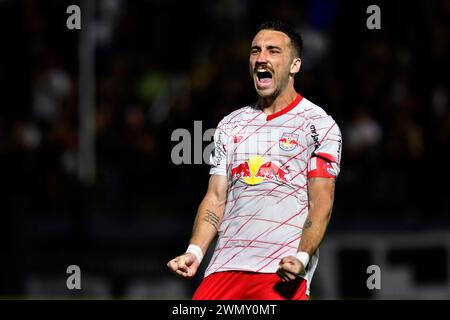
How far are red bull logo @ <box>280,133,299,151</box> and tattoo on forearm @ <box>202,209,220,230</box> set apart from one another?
60cm

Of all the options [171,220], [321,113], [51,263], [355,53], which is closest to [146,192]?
[171,220]

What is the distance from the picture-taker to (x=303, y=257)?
19.1 feet

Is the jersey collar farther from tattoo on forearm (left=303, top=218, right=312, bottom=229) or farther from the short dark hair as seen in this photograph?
tattoo on forearm (left=303, top=218, right=312, bottom=229)

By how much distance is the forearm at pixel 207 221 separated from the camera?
6375mm

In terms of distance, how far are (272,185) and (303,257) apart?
517 mm

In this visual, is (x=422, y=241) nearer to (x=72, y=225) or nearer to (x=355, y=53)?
(x=355, y=53)

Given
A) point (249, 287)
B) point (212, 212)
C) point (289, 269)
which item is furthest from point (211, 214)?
point (289, 269)

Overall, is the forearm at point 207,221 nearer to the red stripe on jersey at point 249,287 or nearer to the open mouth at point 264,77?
the red stripe on jersey at point 249,287

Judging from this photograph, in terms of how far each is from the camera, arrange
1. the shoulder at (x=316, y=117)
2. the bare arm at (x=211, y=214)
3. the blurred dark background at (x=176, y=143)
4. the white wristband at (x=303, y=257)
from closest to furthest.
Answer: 1. the white wristband at (x=303, y=257)
2. the shoulder at (x=316, y=117)
3. the bare arm at (x=211, y=214)
4. the blurred dark background at (x=176, y=143)

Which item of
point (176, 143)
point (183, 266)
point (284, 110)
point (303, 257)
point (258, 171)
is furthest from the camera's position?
point (176, 143)

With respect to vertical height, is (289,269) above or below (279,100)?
below

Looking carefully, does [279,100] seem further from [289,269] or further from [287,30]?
[289,269]

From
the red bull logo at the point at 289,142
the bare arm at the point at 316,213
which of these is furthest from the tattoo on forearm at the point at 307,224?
the red bull logo at the point at 289,142
